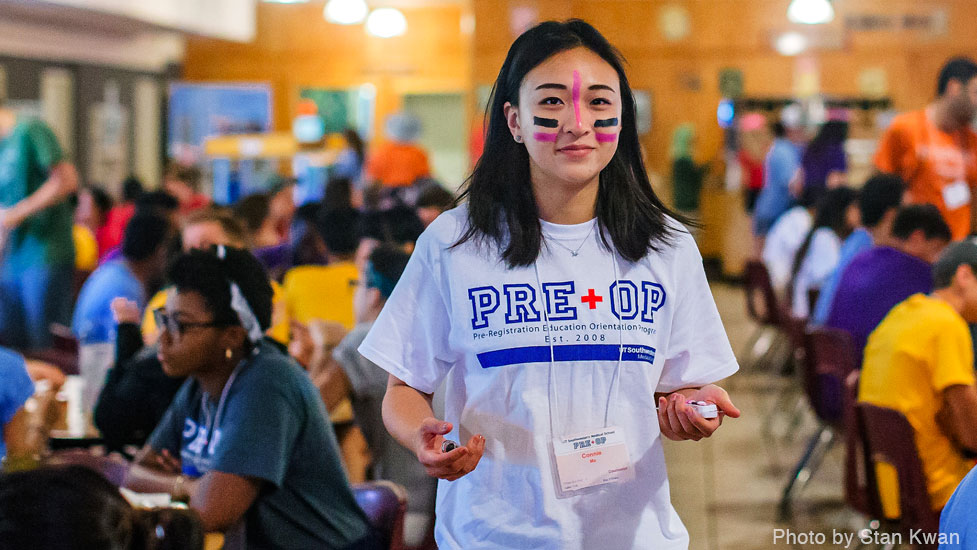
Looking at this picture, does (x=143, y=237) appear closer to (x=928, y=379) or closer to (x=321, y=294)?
(x=321, y=294)

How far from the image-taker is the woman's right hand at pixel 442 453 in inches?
52.0

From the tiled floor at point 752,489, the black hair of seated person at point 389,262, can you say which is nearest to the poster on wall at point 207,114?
the tiled floor at point 752,489

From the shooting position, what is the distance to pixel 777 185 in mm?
9773

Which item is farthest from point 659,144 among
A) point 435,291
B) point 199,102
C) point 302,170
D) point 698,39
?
point 435,291

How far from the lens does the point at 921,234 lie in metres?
4.12

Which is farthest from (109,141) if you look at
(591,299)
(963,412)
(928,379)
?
(591,299)

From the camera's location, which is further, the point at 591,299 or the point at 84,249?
the point at 84,249

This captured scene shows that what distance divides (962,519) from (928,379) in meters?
1.57

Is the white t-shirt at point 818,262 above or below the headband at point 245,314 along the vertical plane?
below

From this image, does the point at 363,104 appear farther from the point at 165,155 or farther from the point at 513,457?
the point at 513,457

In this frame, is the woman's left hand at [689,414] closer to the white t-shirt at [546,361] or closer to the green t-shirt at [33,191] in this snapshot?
the white t-shirt at [546,361]

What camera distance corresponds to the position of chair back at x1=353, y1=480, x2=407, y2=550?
219 cm

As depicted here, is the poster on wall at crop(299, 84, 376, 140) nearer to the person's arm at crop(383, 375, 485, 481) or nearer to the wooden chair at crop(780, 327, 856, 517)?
the wooden chair at crop(780, 327, 856, 517)

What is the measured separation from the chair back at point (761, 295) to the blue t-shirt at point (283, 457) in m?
4.82
